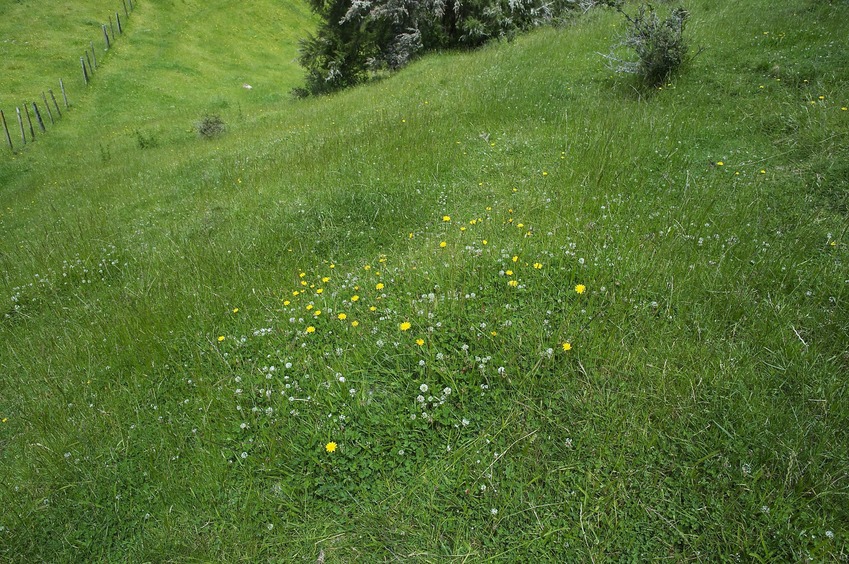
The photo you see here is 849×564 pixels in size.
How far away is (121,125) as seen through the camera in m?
25.1

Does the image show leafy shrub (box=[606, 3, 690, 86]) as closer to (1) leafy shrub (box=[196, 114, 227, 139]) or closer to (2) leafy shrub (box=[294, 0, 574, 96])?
(2) leafy shrub (box=[294, 0, 574, 96])

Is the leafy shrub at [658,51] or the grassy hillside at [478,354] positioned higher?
the leafy shrub at [658,51]

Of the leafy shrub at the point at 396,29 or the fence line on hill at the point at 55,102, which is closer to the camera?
the leafy shrub at the point at 396,29

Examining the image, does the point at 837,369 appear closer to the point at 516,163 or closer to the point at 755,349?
the point at 755,349

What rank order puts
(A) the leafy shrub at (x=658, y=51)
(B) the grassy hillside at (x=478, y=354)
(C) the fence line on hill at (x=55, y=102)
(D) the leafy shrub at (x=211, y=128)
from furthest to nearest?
(C) the fence line on hill at (x=55, y=102) → (D) the leafy shrub at (x=211, y=128) → (A) the leafy shrub at (x=658, y=51) → (B) the grassy hillside at (x=478, y=354)

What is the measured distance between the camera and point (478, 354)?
11.6 feet

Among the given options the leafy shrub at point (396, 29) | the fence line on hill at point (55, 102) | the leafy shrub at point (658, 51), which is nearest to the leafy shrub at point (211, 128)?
the leafy shrub at point (396, 29)

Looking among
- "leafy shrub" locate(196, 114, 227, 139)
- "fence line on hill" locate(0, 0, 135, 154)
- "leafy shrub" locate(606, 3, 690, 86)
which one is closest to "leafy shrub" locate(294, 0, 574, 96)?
"leafy shrub" locate(196, 114, 227, 139)

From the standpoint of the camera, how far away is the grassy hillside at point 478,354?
2719 millimetres

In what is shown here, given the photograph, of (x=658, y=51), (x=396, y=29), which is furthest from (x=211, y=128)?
(x=658, y=51)

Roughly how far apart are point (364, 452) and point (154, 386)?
7.25 ft

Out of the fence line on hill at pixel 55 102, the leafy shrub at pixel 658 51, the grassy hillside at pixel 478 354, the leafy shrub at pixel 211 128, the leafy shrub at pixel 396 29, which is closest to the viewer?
the grassy hillside at pixel 478 354

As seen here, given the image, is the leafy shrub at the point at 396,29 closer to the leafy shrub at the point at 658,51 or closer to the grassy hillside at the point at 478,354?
the leafy shrub at the point at 658,51

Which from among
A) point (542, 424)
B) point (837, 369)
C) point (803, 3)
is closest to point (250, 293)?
point (542, 424)
